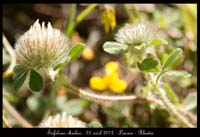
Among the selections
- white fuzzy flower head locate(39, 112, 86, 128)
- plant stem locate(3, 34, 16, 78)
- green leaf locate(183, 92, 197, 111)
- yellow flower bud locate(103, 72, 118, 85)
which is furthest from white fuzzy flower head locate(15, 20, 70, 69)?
yellow flower bud locate(103, 72, 118, 85)

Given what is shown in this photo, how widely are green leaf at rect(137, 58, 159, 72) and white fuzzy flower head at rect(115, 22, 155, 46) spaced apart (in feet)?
0.20

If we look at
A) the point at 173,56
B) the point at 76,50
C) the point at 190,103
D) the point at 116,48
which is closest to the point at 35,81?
the point at 76,50

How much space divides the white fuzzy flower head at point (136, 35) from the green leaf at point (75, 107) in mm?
776

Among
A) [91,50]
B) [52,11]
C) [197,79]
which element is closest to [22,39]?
[197,79]

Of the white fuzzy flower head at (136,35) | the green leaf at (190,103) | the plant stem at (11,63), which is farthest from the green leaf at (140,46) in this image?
the plant stem at (11,63)

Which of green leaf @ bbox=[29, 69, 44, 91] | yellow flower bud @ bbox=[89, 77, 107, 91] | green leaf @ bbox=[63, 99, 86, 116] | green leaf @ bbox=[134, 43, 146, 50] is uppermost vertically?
yellow flower bud @ bbox=[89, 77, 107, 91]

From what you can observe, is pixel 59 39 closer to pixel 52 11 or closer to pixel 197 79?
pixel 197 79

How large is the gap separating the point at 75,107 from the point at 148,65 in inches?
31.7

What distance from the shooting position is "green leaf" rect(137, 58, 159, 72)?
1435 mm

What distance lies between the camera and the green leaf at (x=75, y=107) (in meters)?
2.15

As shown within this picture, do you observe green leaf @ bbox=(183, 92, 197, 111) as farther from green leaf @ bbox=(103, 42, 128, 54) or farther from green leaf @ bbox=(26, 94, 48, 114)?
green leaf @ bbox=(26, 94, 48, 114)

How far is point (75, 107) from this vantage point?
2.17 meters

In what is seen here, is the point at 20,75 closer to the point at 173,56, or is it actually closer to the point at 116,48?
the point at 116,48
